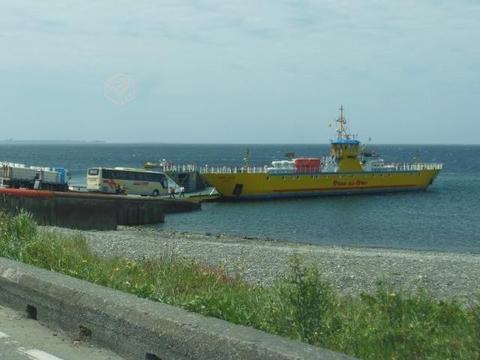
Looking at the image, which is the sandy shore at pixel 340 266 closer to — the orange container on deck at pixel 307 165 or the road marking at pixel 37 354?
the road marking at pixel 37 354

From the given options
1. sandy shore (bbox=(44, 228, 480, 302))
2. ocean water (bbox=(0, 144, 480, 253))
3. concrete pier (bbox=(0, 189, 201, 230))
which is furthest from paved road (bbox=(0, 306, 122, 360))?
ocean water (bbox=(0, 144, 480, 253))

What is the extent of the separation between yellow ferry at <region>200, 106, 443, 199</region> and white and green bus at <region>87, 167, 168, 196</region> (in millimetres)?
7114

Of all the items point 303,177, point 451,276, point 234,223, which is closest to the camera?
point 451,276

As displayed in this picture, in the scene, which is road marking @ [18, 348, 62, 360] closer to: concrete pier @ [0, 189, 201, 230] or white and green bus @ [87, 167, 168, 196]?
concrete pier @ [0, 189, 201, 230]

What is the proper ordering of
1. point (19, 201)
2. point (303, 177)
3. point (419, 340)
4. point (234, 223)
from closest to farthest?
point (419, 340), point (19, 201), point (234, 223), point (303, 177)

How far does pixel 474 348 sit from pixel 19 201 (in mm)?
26103

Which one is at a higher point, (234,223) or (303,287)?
(303,287)

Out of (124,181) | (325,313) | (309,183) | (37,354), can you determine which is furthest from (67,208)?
(309,183)

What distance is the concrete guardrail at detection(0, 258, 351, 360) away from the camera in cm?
475

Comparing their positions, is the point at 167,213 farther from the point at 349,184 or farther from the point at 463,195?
the point at 463,195

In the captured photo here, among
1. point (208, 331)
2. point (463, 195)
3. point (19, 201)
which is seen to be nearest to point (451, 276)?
point (208, 331)

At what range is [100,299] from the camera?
19.9ft

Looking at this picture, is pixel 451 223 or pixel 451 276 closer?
pixel 451 276

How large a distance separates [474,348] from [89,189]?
4689cm
